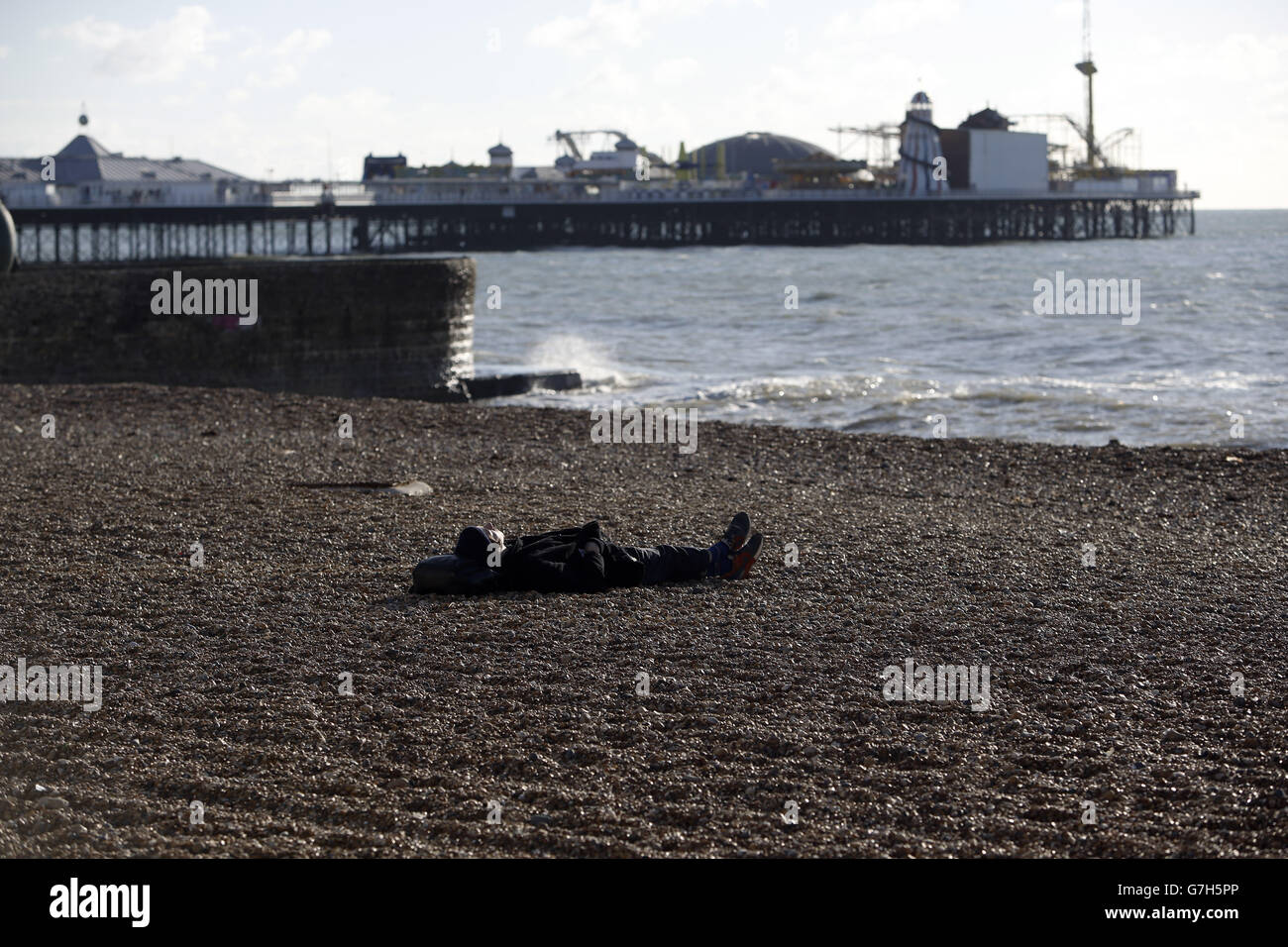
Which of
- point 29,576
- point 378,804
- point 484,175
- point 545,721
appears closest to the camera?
point 378,804

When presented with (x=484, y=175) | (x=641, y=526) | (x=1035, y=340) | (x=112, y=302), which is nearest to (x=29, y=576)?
(x=641, y=526)

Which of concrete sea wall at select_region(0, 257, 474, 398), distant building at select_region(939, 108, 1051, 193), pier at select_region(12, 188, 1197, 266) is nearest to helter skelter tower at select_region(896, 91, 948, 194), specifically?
distant building at select_region(939, 108, 1051, 193)

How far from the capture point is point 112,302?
15.7 m

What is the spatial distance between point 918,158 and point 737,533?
88164mm

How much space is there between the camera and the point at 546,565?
258 inches

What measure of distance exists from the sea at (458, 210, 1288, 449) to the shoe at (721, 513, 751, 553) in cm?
816

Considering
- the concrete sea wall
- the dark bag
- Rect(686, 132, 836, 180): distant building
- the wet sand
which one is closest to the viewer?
the wet sand

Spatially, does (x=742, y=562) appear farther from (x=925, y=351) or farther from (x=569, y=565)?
(x=925, y=351)

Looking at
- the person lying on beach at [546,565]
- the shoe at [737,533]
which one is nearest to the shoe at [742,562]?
the shoe at [737,533]

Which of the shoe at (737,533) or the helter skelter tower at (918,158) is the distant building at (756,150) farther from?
the shoe at (737,533)

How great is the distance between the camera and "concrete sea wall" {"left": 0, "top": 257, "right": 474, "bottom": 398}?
50.9ft

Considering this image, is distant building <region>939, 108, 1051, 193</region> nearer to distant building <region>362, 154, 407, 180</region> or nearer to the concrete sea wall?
distant building <region>362, 154, 407, 180</region>

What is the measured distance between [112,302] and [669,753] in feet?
42.6
